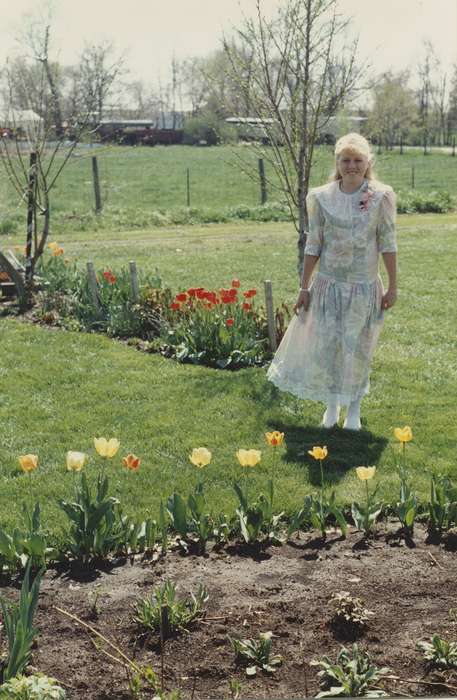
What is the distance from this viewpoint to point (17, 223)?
1950cm

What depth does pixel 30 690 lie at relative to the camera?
9.73 feet

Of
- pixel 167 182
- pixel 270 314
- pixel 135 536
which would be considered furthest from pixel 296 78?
pixel 167 182

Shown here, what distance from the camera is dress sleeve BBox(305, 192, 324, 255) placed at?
6062 mm

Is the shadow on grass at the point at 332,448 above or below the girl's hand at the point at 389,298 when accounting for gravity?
below

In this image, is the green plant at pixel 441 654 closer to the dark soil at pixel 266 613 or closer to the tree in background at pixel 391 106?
the dark soil at pixel 266 613

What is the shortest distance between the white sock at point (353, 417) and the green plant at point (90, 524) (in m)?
2.51

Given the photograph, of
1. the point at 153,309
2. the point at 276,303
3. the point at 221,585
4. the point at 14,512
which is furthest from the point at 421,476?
the point at 276,303

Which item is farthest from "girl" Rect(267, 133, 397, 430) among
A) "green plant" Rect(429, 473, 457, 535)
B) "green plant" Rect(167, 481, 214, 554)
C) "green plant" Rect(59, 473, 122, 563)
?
"green plant" Rect(59, 473, 122, 563)

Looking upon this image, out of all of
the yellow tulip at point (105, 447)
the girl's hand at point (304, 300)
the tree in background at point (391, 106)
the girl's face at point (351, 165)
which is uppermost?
the tree in background at point (391, 106)

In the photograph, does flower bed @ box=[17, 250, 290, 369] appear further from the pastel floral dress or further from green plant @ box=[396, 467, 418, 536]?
green plant @ box=[396, 467, 418, 536]

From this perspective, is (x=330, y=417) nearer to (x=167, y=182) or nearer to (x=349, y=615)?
(x=349, y=615)

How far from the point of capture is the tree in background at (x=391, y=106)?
13.0 m

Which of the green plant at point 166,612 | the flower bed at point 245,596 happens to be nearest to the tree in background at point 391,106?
the flower bed at point 245,596

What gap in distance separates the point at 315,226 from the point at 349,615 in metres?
3.19
